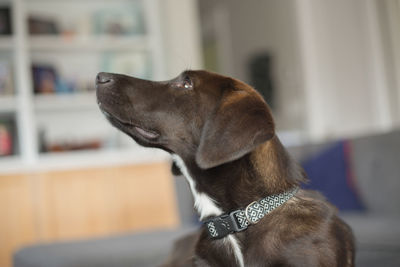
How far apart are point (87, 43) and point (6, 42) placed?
626 millimetres

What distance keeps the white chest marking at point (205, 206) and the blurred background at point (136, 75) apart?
4.68 ft

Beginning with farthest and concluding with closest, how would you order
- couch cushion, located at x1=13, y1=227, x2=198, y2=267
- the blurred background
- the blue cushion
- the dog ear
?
the blurred background < the blue cushion < couch cushion, located at x1=13, y1=227, x2=198, y2=267 < the dog ear

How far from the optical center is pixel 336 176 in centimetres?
271

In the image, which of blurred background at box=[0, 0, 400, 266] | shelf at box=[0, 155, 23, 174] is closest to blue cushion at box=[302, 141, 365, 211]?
blurred background at box=[0, 0, 400, 266]

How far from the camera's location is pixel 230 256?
1.30 metres

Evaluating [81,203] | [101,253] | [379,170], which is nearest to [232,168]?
[101,253]

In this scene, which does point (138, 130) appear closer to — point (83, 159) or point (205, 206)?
point (205, 206)

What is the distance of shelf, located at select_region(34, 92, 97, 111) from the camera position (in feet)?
13.1

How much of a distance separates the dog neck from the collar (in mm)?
23

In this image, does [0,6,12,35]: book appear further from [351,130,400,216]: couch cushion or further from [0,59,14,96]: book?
[351,130,400,216]: couch cushion

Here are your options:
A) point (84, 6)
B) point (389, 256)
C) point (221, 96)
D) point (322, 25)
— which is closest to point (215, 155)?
point (221, 96)

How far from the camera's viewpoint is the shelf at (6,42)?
3852 mm

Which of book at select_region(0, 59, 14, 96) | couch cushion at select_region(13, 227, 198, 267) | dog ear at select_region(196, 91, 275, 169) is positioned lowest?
couch cushion at select_region(13, 227, 198, 267)

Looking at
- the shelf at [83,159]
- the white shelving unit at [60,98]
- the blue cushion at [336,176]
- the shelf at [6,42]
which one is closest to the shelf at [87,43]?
the white shelving unit at [60,98]
